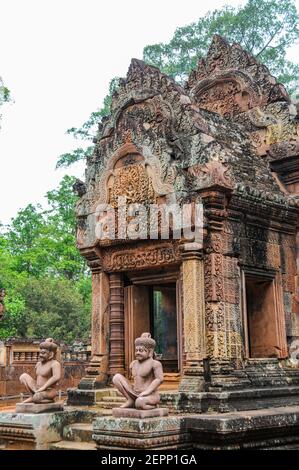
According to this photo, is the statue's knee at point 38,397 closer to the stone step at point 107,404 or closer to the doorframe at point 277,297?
the stone step at point 107,404

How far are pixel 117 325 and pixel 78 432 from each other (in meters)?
2.05

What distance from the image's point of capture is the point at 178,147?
29.0 feet

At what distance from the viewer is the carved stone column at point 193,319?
7949 millimetres

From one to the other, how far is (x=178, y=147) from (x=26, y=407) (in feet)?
13.8

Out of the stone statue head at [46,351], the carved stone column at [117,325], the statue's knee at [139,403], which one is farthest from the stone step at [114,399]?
the statue's knee at [139,403]

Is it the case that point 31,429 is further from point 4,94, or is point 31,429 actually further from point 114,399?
point 4,94

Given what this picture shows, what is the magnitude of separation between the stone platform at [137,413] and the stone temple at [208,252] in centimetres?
30

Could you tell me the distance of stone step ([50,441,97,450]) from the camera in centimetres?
737

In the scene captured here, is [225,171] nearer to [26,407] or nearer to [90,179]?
[90,179]

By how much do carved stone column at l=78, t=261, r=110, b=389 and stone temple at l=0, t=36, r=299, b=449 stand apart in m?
0.02

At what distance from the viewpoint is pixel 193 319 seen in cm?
812

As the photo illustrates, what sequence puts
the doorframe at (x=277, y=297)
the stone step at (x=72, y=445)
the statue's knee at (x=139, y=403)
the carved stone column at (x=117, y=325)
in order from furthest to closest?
the carved stone column at (x=117, y=325), the doorframe at (x=277, y=297), the stone step at (x=72, y=445), the statue's knee at (x=139, y=403)

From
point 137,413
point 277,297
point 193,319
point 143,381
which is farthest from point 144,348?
point 277,297

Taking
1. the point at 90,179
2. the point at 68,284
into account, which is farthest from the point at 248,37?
the point at 90,179
